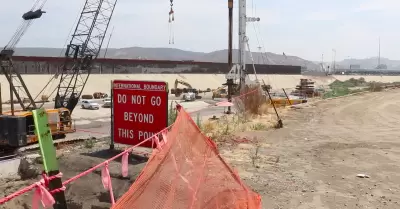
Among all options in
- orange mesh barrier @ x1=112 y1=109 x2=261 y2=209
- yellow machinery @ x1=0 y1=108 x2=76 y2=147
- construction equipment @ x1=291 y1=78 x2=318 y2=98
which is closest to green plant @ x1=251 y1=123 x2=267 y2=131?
yellow machinery @ x1=0 y1=108 x2=76 y2=147

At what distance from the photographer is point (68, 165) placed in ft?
42.8

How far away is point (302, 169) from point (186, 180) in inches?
250

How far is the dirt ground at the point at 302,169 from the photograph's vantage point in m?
9.74

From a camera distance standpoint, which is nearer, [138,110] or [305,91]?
[138,110]

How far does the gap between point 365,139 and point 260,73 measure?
382ft

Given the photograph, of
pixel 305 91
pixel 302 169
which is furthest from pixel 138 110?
pixel 305 91

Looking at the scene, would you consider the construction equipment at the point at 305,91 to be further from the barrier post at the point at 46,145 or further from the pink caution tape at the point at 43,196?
the pink caution tape at the point at 43,196

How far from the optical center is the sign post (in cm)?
1280

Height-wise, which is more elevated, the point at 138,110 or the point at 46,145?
the point at 46,145

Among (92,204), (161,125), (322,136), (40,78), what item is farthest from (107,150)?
(40,78)

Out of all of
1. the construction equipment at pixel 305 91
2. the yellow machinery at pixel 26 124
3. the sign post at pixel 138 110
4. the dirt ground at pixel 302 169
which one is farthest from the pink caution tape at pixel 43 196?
the construction equipment at pixel 305 91

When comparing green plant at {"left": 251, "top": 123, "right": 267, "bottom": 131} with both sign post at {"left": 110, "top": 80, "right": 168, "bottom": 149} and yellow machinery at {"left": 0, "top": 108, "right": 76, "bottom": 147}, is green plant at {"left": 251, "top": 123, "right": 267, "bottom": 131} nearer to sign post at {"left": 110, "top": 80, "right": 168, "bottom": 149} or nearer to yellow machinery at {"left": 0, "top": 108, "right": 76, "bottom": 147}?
sign post at {"left": 110, "top": 80, "right": 168, "bottom": 149}

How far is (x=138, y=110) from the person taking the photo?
13398mm

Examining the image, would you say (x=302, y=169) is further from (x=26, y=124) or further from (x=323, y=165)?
(x=26, y=124)
